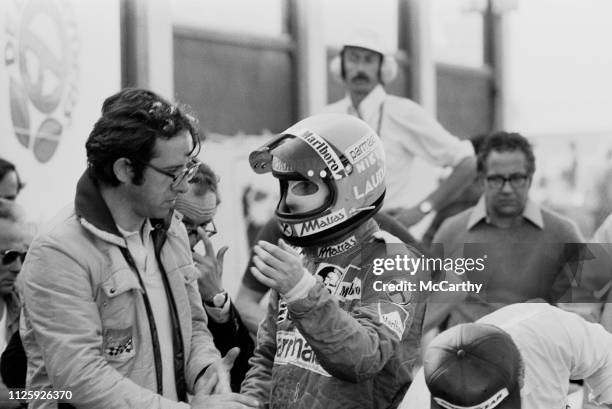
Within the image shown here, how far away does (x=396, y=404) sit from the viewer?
2514 mm

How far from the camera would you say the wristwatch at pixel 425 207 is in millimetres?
4340

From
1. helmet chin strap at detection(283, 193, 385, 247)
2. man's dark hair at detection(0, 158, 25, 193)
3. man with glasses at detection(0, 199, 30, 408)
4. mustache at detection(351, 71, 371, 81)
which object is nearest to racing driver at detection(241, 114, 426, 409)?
helmet chin strap at detection(283, 193, 385, 247)

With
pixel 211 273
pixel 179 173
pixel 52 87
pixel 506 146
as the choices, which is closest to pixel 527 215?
pixel 506 146

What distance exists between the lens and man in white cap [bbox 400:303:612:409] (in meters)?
2.46

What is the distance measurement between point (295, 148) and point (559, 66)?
1.91 meters

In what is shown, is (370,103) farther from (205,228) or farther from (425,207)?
(205,228)

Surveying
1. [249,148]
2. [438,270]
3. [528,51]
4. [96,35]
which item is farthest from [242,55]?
[438,270]

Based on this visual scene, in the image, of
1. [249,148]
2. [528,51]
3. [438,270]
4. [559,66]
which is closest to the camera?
[438,270]

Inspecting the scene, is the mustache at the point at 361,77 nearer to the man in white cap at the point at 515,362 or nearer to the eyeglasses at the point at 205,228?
the eyeglasses at the point at 205,228

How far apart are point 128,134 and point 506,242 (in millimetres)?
1539

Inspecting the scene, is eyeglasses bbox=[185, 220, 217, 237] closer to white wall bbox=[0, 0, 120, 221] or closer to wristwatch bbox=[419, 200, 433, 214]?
white wall bbox=[0, 0, 120, 221]

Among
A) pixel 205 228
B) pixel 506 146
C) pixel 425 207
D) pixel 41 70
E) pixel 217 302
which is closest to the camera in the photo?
pixel 217 302

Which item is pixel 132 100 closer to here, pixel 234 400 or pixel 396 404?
pixel 234 400

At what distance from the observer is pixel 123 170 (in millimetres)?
2570
